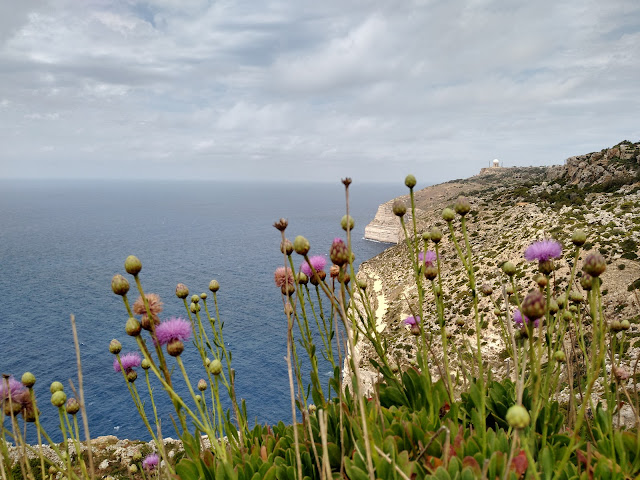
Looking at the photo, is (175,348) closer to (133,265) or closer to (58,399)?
(133,265)

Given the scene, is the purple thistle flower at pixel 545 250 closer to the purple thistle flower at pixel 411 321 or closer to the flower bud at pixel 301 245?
the purple thistle flower at pixel 411 321

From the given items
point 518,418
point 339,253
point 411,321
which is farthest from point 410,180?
point 411,321

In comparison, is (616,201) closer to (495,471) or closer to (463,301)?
(463,301)

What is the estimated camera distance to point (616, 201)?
133 feet

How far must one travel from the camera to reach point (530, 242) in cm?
3509

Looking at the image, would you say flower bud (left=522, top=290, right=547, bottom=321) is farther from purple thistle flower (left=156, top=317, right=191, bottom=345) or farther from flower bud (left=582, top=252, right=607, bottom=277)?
purple thistle flower (left=156, top=317, right=191, bottom=345)

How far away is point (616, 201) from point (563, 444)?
4801cm

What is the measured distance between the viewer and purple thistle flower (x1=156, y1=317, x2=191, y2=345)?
7.79ft

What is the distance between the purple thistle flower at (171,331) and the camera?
7.79ft

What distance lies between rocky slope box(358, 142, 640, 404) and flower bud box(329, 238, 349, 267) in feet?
47.9

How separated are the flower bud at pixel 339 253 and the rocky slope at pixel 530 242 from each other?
1461cm

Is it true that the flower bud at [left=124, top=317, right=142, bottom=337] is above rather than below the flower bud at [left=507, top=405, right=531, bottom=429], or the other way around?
above

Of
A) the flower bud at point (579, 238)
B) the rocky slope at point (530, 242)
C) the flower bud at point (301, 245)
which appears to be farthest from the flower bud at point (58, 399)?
the rocky slope at point (530, 242)

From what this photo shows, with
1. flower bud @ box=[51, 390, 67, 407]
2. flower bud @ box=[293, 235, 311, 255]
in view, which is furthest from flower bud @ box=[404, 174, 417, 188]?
flower bud @ box=[51, 390, 67, 407]
